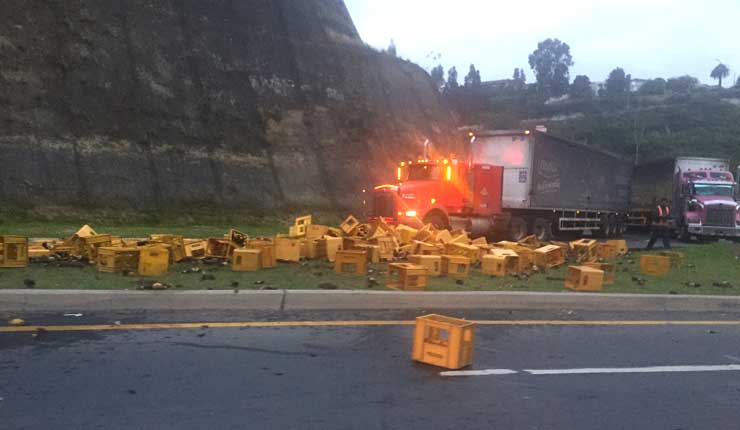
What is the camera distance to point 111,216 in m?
22.0

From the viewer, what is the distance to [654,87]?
109562mm

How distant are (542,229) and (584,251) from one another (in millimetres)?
9233

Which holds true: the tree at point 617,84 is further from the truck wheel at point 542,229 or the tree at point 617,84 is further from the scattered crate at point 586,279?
the scattered crate at point 586,279

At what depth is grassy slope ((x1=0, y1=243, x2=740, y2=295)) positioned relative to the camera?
28.3 ft

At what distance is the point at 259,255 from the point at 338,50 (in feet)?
82.9

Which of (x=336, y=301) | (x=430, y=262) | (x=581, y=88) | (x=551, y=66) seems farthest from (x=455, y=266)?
(x=551, y=66)

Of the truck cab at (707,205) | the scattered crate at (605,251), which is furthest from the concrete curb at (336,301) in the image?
the truck cab at (707,205)

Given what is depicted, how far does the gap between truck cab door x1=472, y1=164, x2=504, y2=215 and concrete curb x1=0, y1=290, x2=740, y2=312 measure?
1018 cm

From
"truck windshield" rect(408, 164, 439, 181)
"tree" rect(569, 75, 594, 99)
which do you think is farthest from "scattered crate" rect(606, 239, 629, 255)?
"tree" rect(569, 75, 594, 99)

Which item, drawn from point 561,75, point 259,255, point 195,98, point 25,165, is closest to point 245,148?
point 195,98

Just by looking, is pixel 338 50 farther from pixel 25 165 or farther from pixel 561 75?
pixel 561 75

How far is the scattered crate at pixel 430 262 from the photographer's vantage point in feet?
34.0

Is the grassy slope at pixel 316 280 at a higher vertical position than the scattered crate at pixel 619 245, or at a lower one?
lower

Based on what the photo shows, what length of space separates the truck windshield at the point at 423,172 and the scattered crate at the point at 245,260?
9.46 metres
